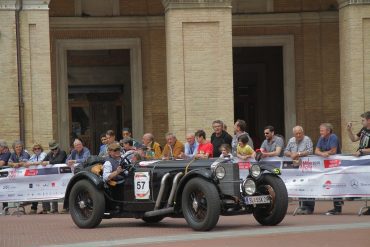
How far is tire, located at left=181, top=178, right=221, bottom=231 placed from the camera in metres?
13.2

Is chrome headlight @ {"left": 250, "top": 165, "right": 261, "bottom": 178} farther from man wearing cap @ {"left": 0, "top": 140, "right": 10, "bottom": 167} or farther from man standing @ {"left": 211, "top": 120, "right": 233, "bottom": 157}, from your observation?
man wearing cap @ {"left": 0, "top": 140, "right": 10, "bottom": 167}

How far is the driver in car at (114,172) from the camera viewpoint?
48.5 feet

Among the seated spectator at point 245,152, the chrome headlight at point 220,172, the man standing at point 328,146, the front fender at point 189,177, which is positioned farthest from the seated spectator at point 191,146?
the chrome headlight at point 220,172

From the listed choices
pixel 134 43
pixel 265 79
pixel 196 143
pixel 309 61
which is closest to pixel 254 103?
pixel 265 79

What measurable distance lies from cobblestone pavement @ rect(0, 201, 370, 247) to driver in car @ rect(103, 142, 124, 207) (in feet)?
1.94

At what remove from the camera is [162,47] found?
29469mm

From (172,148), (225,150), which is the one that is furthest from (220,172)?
(172,148)

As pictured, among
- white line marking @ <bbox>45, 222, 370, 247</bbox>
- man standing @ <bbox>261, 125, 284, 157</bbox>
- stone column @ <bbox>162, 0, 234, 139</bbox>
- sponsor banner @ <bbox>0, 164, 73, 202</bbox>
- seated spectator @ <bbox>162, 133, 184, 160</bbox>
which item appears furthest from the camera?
stone column @ <bbox>162, 0, 234, 139</bbox>

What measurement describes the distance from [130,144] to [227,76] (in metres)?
9.14

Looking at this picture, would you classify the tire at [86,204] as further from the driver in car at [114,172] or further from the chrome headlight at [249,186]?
the chrome headlight at [249,186]

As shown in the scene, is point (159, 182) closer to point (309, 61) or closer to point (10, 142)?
point (10, 142)

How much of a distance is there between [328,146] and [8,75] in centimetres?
1043

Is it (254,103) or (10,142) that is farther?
(254,103)

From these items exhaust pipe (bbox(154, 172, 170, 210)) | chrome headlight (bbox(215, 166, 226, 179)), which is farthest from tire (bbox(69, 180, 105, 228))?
chrome headlight (bbox(215, 166, 226, 179))
